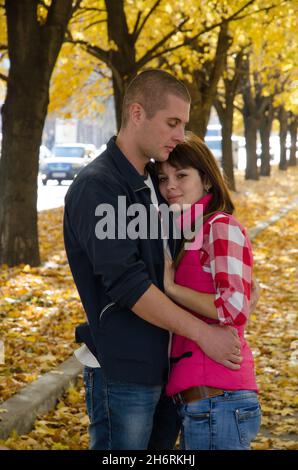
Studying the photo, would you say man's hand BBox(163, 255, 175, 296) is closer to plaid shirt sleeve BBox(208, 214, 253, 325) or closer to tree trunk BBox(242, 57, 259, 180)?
plaid shirt sleeve BBox(208, 214, 253, 325)

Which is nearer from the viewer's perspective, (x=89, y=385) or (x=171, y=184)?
(x=171, y=184)

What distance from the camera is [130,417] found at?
3.00m

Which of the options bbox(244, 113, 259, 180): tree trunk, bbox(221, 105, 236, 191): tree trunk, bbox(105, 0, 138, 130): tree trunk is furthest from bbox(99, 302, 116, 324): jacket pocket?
bbox(244, 113, 259, 180): tree trunk

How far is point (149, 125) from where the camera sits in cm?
307

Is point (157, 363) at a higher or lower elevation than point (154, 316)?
lower

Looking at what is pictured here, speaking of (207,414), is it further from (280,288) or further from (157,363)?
(280,288)

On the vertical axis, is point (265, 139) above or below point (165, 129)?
below

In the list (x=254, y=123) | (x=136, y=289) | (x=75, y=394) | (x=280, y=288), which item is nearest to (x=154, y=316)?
(x=136, y=289)

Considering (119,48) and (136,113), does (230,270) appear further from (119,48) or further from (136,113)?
(119,48)

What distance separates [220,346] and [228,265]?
272mm

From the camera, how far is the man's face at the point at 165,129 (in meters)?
3.05

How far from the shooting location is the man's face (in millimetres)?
3051

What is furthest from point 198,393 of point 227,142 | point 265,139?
point 265,139
